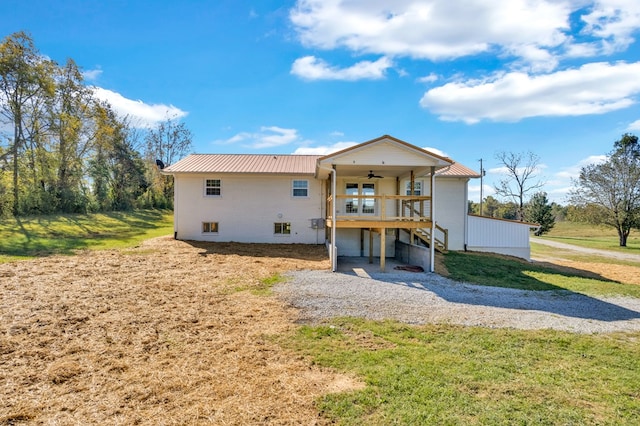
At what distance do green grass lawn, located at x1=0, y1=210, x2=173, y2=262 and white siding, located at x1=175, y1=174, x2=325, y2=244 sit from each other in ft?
9.63

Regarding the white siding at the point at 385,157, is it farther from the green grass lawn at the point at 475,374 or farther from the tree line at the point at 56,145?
the tree line at the point at 56,145

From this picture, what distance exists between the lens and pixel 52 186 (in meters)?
25.2

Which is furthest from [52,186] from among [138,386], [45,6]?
[138,386]

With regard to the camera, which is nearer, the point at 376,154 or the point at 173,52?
the point at 376,154

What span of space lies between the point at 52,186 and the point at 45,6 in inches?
689

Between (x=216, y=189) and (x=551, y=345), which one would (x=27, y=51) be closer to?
(x=216, y=189)

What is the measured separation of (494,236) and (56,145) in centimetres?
3161

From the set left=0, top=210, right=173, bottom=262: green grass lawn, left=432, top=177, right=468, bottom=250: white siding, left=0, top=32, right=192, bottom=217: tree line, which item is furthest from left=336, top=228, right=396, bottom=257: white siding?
left=0, top=32, right=192, bottom=217: tree line

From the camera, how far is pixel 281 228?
16.5m

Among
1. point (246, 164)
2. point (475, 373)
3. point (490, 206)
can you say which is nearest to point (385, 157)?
point (475, 373)

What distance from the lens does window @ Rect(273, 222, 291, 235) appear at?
16.4 metres

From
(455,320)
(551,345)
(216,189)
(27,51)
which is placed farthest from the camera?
(27,51)

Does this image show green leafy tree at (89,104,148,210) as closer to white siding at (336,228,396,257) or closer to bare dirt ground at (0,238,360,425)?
bare dirt ground at (0,238,360,425)

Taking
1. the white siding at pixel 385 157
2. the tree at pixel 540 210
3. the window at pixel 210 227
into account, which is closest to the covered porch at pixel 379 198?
the white siding at pixel 385 157
